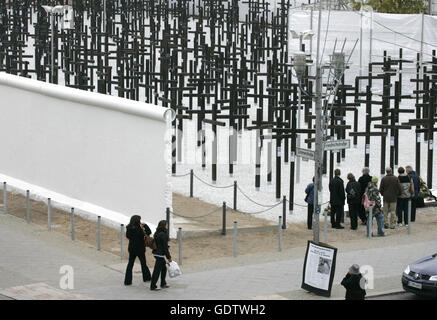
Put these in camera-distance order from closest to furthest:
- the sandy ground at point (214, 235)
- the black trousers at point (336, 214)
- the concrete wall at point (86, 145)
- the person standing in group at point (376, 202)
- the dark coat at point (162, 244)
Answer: the dark coat at point (162, 244)
the sandy ground at point (214, 235)
the concrete wall at point (86, 145)
the person standing in group at point (376, 202)
the black trousers at point (336, 214)

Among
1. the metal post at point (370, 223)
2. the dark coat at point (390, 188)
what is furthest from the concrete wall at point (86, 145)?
the dark coat at point (390, 188)

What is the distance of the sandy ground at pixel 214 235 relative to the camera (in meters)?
21.7

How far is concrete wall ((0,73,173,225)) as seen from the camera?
23.0 metres

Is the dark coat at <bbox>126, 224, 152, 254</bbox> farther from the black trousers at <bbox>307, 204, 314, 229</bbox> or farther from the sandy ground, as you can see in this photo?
the black trousers at <bbox>307, 204, 314, 229</bbox>

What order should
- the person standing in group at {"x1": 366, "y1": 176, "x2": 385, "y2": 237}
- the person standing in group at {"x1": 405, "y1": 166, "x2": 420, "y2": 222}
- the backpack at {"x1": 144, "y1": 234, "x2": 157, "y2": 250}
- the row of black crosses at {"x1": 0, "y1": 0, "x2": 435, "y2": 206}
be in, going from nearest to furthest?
the backpack at {"x1": 144, "y1": 234, "x2": 157, "y2": 250} < the person standing in group at {"x1": 366, "y1": 176, "x2": 385, "y2": 237} < the person standing in group at {"x1": 405, "y1": 166, "x2": 420, "y2": 222} < the row of black crosses at {"x1": 0, "y1": 0, "x2": 435, "y2": 206}

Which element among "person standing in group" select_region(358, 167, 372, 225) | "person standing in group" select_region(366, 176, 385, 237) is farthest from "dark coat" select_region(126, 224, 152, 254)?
"person standing in group" select_region(358, 167, 372, 225)

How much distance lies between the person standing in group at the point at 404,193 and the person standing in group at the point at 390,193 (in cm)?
21

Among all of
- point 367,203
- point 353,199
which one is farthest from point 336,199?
point 367,203

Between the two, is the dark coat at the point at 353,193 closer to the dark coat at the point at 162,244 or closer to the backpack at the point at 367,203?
the backpack at the point at 367,203

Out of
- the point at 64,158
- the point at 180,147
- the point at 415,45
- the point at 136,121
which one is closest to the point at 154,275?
the point at 136,121

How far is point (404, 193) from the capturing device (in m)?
23.9

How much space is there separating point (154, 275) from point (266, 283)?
6.92 ft

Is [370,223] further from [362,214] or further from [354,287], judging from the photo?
[354,287]

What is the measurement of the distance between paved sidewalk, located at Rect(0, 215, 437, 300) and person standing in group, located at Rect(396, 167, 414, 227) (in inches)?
44.5
